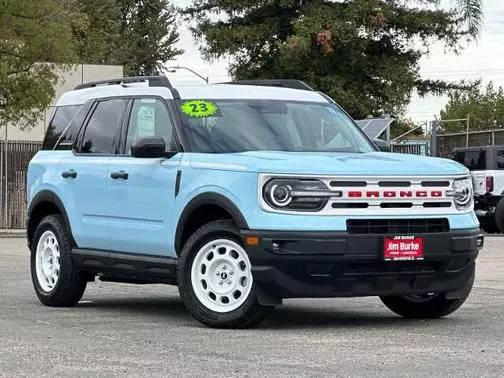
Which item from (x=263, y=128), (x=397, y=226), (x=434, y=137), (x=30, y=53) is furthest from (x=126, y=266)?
(x=434, y=137)

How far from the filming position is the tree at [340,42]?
4688 centimetres

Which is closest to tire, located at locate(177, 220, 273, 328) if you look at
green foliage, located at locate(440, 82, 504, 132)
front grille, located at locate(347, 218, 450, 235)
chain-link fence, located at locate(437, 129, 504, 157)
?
front grille, located at locate(347, 218, 450, 235)

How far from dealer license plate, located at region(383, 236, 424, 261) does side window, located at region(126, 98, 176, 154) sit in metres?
2.05

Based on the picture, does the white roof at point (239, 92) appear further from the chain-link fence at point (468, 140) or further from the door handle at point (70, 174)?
the chain-link fence at point (468, 140)

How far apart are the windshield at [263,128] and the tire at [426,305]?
1.30m

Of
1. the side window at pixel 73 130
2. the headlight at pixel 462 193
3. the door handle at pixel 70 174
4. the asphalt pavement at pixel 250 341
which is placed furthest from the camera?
the side window at pixel 73 130

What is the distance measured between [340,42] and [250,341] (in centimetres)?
3862

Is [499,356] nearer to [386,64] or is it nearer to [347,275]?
[347,275]

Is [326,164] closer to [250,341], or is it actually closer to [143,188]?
[250,341]

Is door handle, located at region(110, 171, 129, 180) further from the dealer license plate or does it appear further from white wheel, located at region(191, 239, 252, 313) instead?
the dealer license plate

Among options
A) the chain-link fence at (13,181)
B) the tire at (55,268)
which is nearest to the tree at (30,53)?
the chain-link fence at (13,181)

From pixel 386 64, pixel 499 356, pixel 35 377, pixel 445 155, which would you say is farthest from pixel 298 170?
pixel 386 64

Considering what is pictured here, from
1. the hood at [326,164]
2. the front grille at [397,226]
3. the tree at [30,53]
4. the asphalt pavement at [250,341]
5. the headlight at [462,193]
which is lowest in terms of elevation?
the asphalt pavement at [250,341]

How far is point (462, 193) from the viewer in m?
10.3
